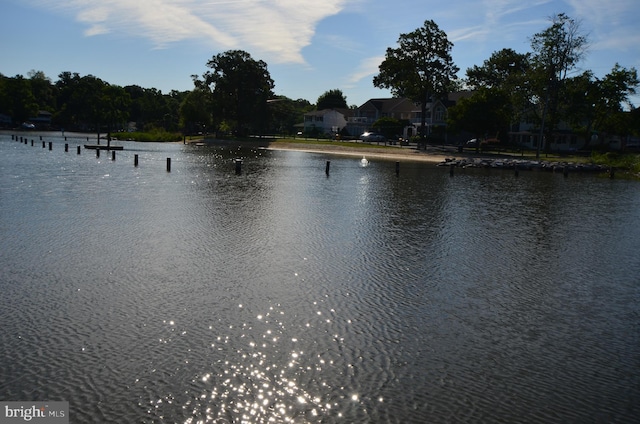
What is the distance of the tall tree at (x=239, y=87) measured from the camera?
107m

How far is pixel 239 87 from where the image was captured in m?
107

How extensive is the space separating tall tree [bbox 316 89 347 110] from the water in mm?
147603

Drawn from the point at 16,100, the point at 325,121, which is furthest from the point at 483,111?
the point at 16,100

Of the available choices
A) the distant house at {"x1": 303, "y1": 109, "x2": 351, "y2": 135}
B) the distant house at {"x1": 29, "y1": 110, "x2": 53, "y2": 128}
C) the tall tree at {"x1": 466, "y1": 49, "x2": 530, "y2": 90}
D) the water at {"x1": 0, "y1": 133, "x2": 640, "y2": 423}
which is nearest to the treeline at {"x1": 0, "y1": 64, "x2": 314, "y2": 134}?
the distant house at {"x1": 29, "y1": 110, "x2": 53, "y2": 128}

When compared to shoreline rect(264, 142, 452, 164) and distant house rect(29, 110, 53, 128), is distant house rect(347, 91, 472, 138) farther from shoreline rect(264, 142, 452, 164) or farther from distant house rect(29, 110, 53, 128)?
distant house rect(29, 110, 53, 128)

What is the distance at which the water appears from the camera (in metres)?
7.76

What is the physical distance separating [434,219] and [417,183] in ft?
54.4

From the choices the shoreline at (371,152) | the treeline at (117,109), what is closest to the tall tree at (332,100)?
the treeline at (117,109)

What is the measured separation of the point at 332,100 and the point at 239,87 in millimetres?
66548

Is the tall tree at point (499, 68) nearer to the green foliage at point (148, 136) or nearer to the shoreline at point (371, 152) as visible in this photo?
the shoreline at point (371, 152)

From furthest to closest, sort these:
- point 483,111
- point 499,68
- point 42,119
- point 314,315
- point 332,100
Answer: point 332,100 < point 42,119 < point 499,68 < point 483,111 < point 314,315

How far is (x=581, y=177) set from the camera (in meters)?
51.2

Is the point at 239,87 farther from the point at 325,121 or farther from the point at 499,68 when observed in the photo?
the point at 499,68

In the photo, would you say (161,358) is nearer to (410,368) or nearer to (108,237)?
(410,368)
